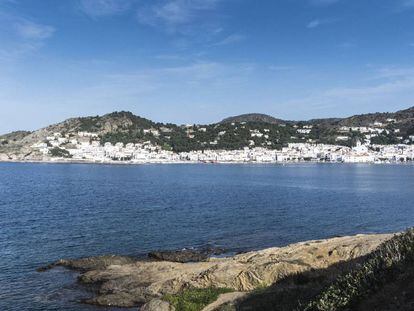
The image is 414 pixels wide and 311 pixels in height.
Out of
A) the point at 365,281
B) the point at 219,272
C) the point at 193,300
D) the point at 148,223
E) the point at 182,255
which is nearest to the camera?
the point at 365,281

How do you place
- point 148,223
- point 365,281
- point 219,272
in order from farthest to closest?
point 148,223, point 219,272, point 365,281

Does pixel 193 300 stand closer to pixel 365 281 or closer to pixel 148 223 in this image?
pixel 365 281

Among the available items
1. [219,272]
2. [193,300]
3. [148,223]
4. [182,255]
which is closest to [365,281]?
[193,300]

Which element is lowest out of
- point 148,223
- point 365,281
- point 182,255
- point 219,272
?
point 182,255

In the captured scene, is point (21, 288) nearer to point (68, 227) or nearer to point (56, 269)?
point (56, 269)

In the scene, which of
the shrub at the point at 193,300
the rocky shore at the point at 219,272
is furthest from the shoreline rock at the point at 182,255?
the shrub at the point at 193,300

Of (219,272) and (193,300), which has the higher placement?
(193,300)

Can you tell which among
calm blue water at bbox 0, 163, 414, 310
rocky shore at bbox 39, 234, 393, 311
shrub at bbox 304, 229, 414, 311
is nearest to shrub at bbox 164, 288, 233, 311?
rocky shore at bbox 39, 234, 393, 311

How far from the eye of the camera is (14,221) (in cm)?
5891

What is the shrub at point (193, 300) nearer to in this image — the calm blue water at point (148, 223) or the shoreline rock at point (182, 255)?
the calm blue water at point (148, 223)

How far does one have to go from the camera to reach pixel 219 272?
1094 inches

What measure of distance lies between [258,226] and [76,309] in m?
32.1

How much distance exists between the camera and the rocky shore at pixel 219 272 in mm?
26734

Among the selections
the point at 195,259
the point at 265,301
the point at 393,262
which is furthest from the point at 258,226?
the point at 393,262
